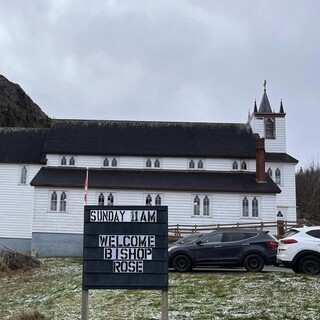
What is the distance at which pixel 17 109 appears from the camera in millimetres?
91438

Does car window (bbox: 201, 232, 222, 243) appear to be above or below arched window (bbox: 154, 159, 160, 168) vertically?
below

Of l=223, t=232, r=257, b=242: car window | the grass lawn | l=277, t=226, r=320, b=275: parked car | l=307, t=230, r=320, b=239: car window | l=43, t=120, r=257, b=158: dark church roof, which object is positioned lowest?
the grass lawn

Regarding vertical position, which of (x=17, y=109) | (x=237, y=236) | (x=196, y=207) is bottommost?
(x=237, y=236)

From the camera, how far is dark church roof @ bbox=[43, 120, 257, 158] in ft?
126

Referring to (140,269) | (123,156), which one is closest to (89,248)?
(140,269)

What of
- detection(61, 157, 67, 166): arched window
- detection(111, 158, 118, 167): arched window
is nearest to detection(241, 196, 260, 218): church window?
detection(111, 158, 118, 167): arched window

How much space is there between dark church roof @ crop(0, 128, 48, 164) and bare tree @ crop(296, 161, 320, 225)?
120ft

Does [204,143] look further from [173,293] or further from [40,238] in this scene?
[173,293]

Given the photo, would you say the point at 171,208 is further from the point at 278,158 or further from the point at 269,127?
the point at 269,127

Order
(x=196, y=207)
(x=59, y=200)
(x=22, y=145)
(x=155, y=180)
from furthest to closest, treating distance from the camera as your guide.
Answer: (x=22, y=145) → (x=155, y=180) → (x=196, y=207) → (x=59, y=200)

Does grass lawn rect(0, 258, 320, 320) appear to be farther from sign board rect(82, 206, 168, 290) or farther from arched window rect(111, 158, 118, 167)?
arched window rect(111, 158, 118, 167)

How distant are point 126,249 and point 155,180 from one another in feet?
92.7

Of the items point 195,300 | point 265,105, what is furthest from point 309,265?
point 265,105

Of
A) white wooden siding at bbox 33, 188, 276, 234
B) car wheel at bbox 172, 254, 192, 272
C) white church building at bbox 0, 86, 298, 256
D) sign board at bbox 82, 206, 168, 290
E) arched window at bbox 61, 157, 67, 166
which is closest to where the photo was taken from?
sign board at bbox 82, 206, 168, 290
